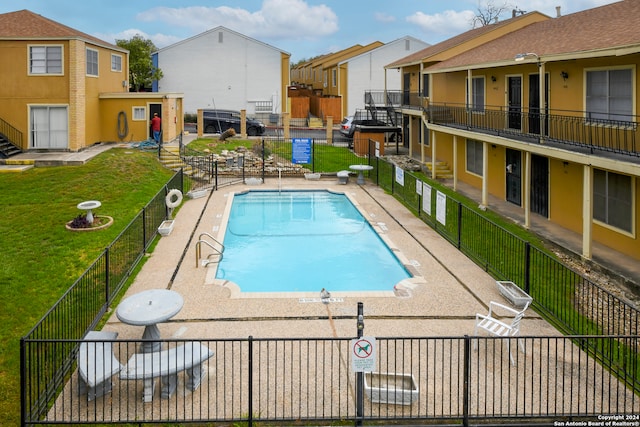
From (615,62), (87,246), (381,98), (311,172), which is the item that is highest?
(381,98)

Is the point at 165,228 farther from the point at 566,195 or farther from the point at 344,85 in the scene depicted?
the point at 344,85

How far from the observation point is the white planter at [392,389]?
8578 millimetres

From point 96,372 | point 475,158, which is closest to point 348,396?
point 96,372

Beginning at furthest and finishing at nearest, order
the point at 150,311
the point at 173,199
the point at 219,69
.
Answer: the point at 219,69, the point at 173,199, the point at 150,311

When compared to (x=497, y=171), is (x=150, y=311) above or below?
below

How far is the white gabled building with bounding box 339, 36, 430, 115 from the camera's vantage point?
52188mm

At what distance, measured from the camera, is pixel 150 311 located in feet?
33.3

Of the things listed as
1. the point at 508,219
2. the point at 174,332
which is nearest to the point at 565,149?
the point at 508,219

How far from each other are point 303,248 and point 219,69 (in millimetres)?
33848

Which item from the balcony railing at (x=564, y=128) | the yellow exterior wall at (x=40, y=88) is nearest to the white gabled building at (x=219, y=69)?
the yellow exterior wall at (x=40, y=88)

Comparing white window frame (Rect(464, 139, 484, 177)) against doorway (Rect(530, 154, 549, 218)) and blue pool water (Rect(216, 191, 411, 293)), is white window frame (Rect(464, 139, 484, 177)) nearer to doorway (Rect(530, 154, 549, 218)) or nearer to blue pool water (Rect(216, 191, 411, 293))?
doorway (Rect(530, 154, 549, 218))

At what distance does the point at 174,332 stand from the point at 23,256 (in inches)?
252

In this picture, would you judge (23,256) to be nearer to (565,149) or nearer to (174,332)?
(174,332)

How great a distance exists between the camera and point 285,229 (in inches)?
877
